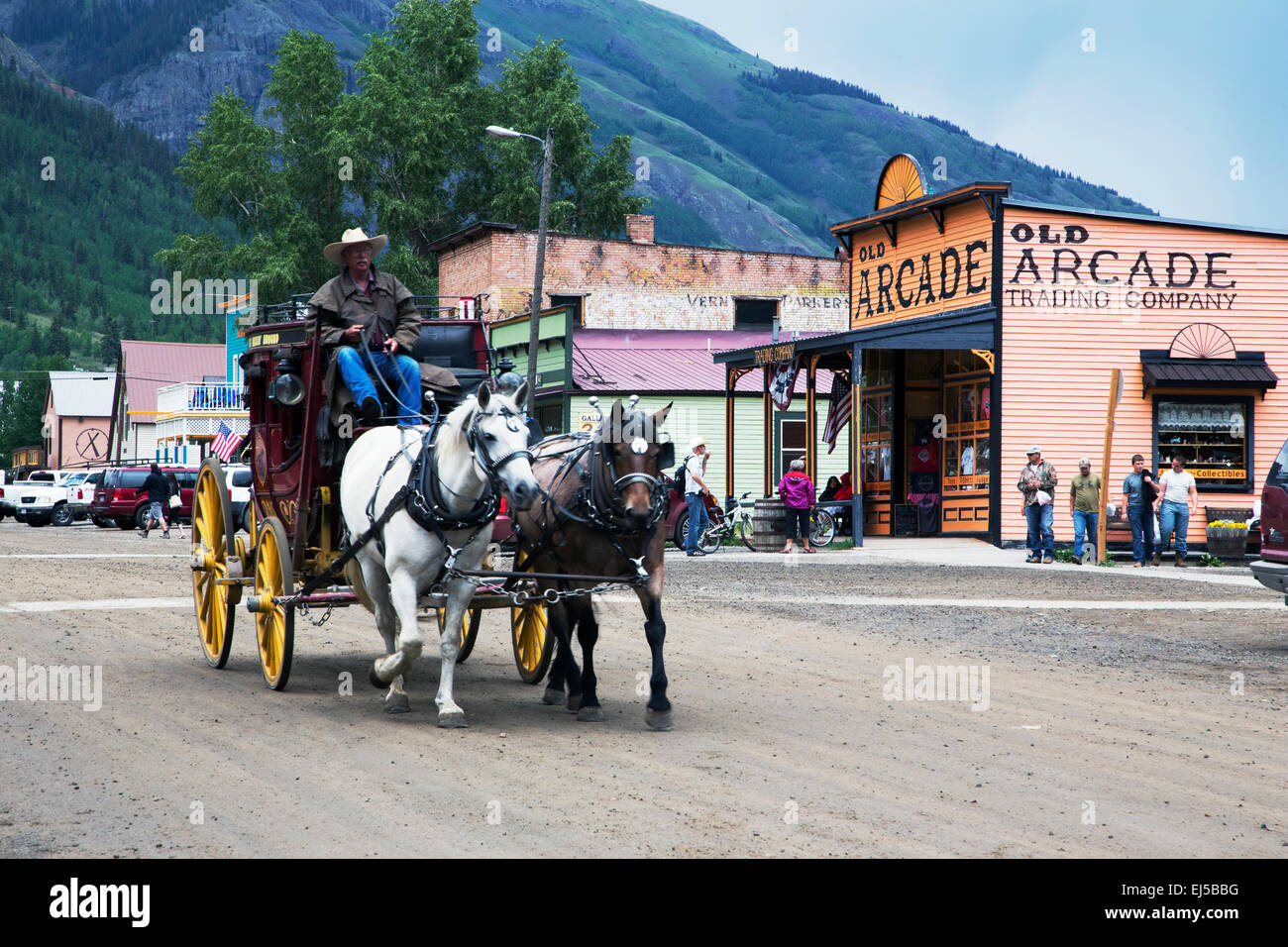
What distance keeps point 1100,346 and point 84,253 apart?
179081 millimetres

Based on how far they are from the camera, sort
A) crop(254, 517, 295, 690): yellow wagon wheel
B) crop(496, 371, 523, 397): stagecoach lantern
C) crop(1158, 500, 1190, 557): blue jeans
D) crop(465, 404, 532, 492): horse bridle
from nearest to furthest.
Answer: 1. crop(465, 404, 532, 492): horse bridle
2. crop(496, 371, 523, 397): stagecoach lantern
3. crop(254, 517, 295, 690): yellow wagon wheel
4. crop(1158, 500, 1190, 557): blue jeans

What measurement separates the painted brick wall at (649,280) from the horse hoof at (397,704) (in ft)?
116

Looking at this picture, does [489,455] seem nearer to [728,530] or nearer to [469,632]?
[469,632]

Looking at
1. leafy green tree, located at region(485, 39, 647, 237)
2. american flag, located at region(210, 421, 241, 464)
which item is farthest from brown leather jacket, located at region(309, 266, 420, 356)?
leafy green tree, located at region(485, 39, 647, 237)

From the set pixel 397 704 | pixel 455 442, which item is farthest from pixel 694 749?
pixel 455 442

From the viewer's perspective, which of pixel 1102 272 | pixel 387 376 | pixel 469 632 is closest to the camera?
pixel 387 376

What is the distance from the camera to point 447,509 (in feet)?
28.5

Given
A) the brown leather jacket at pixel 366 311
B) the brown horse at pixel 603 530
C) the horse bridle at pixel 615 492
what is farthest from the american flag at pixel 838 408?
the horse bridle at pixel 615 492

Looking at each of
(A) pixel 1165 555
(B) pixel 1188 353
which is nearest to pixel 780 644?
(A) pixel 1165 555

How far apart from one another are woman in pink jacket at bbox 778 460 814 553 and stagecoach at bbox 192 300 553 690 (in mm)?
15588

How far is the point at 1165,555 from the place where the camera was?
86.2 ft

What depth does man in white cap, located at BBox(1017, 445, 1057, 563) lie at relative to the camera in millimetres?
24391

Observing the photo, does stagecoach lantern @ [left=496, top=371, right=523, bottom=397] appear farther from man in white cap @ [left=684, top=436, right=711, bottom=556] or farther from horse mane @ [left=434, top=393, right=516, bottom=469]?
man in white cap @ [left=684, top=436, right=711, bottom=556]
